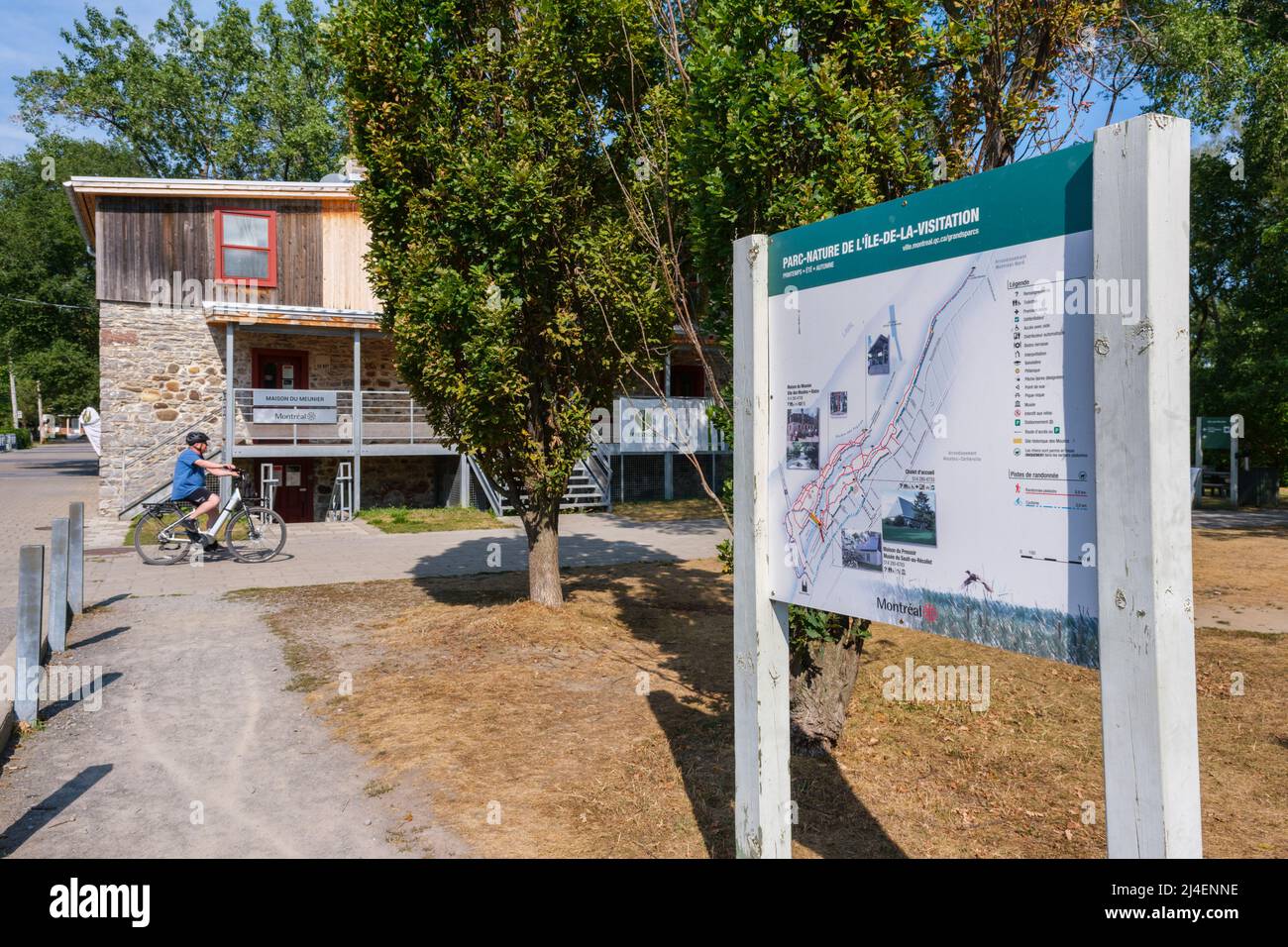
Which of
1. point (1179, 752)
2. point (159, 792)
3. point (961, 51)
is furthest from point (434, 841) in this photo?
point (961, 51)

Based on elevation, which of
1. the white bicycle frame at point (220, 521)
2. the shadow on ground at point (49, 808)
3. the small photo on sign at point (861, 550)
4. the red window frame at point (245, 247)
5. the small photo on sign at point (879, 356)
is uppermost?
the red window frame at point (245, 247)

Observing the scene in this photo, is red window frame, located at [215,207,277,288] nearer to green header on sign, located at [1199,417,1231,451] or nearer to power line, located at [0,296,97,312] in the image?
power line, located at [0,296,97,312]

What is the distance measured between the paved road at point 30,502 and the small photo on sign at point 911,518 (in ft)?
25.4

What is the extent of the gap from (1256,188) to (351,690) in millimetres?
21746

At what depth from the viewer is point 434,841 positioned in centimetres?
414

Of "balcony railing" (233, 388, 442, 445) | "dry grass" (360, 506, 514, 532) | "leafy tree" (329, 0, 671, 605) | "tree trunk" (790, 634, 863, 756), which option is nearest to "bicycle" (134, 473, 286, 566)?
"dry grass" (360, 506, 514, 532)

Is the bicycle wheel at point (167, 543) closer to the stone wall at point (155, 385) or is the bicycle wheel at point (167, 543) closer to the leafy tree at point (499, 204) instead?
the stone wall at point (155, 385)

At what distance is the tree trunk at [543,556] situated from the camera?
8.96m

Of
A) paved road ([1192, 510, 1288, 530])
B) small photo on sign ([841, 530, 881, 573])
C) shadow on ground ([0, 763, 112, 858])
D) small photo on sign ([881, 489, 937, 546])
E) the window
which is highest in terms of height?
the window

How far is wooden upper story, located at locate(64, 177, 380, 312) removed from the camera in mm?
18703

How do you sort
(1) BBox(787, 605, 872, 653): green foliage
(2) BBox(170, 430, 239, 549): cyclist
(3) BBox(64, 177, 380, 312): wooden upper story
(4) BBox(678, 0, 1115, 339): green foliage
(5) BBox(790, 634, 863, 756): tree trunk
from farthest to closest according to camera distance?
(3) BBox(64, 177, 380, 312): wooden upper story, (2) BBox(170, 430, 239, 549): cyclist, (5) BBox(790, 634, 863, 756): tree trunk, (1) BBox(787, 605, 872, 653): green foliage, (4) BBox(678, 0, 1115, 339): green foliage

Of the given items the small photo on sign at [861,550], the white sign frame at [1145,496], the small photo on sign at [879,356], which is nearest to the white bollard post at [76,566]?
the small photo on sign at [861,550]

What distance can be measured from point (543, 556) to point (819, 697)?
4.29 m

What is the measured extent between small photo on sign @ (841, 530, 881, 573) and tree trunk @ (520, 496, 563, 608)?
239 inches
